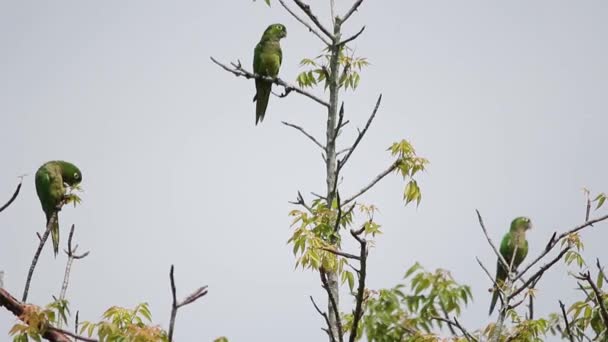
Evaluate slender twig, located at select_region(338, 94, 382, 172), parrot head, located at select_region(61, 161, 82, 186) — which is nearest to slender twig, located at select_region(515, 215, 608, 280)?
slender twig, located at select_region(338, 94, 382, 172)

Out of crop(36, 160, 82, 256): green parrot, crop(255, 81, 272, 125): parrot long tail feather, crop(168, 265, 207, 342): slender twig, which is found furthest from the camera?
crop(255, 81, 272, 125): parrot long tail feather

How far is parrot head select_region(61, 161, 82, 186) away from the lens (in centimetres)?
833

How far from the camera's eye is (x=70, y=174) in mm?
8336

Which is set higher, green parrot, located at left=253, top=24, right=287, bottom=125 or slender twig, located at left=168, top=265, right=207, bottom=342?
green parrot, located at left=253, top=24, right=287, bottom=125

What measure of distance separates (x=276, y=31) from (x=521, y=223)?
4722 mm

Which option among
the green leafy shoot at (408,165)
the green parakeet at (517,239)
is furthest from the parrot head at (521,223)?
the green leafy shoot at (408,165)

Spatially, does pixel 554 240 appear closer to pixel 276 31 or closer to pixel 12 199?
pixel 12 199

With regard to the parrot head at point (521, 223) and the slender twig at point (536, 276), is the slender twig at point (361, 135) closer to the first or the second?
the slender twig at point (536, 276)

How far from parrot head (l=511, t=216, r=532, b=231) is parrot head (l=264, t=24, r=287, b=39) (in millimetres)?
4538

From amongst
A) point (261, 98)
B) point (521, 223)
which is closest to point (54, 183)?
point (261, 98)

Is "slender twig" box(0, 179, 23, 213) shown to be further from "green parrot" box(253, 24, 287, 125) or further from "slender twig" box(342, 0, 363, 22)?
"green parrot" box(253, 24, 287, 125)

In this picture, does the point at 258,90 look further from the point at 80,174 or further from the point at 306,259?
the point at 306,259

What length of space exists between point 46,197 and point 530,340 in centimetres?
511

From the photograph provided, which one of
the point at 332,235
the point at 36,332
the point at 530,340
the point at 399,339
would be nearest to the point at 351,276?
the point at 332,235
